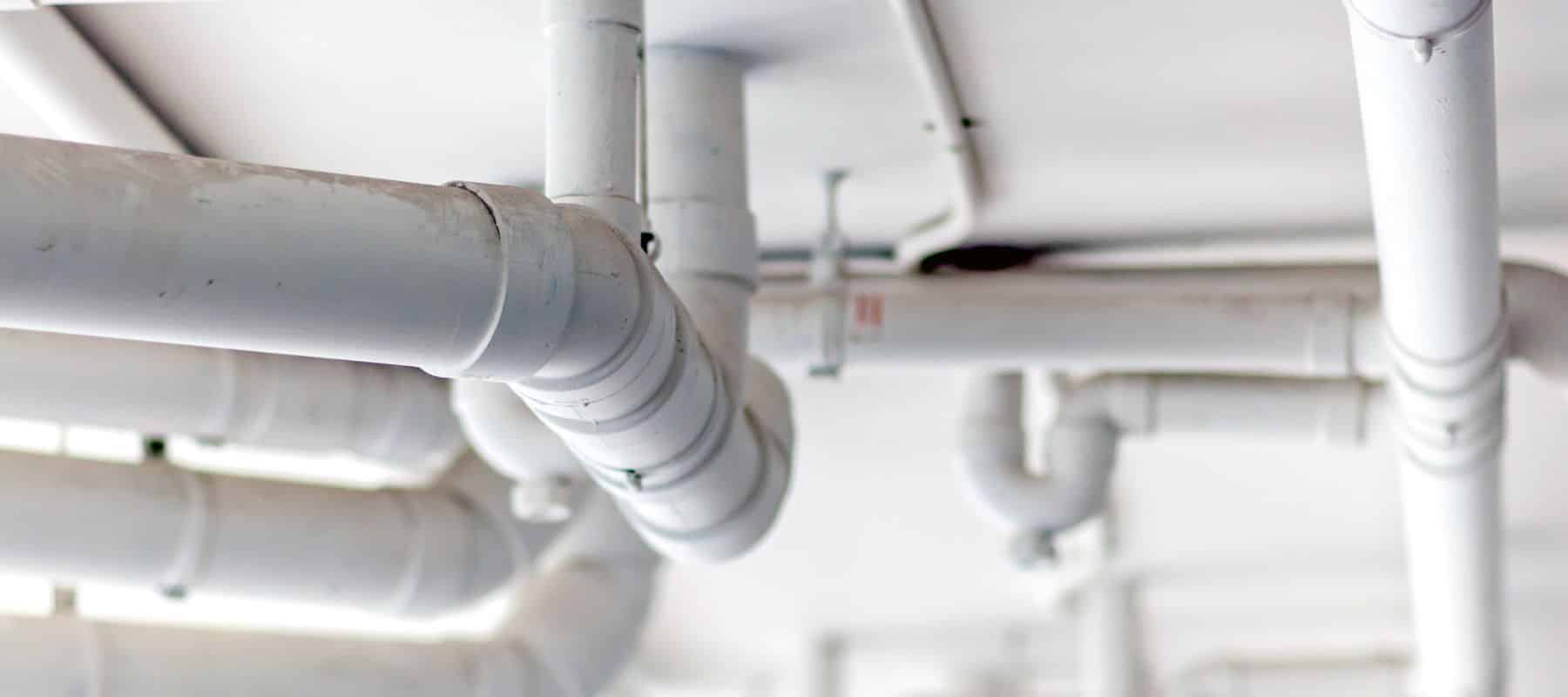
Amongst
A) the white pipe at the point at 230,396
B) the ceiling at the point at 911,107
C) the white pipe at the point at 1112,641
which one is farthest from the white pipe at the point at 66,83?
the white pipe at the point at 1112,641

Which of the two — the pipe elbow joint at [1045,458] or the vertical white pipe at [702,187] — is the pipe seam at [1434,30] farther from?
the pipe elbow joint at [1045,458]

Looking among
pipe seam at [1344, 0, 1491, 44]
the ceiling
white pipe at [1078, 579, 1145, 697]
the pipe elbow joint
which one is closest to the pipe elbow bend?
the pipe elbow joint

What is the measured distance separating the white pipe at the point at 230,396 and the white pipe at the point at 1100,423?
1.20 meters

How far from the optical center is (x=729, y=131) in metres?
3.30

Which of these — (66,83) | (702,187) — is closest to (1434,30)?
(702,187)

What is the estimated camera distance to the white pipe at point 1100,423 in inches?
180

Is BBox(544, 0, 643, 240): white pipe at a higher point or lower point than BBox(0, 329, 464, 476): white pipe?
higher

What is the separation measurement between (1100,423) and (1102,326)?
2.44 ft

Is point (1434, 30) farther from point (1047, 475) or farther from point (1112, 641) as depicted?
point (1112, 641)

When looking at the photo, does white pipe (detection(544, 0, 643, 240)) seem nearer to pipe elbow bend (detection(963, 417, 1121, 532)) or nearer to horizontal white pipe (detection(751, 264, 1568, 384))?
horizontal white pipe (detection(751, 264, 1568, 384))

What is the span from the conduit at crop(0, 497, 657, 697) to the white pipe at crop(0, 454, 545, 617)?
10cm

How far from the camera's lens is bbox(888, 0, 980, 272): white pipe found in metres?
3.14

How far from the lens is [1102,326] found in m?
3.96

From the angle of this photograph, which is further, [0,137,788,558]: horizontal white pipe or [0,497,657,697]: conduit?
[0,497,657,697]: conduit
